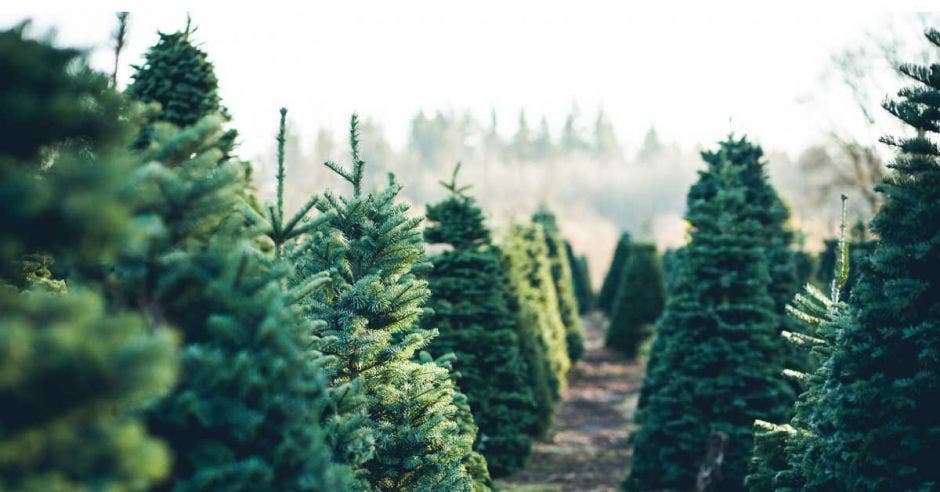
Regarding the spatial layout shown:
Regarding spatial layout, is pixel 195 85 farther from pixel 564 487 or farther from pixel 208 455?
pixel 564 487

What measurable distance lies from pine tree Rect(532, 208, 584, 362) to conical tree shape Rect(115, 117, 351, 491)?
1892 centimetres

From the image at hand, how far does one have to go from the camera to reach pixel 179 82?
8148 millimetres

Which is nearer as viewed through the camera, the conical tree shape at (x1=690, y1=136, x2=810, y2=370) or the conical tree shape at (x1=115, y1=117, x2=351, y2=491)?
the conical tree shape at (x1=115, y1=117, x2=351, y2=491)

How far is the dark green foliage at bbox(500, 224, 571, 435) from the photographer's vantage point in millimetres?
13602

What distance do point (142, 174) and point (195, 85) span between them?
6062mm

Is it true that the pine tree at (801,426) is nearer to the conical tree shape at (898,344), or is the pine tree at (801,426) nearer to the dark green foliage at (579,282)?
the conical tree shape at (898,344)

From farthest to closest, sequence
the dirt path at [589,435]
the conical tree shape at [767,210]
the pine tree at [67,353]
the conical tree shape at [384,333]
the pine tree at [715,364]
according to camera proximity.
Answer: the conical tree shape at [767,210] → the dirt path at [589,435] → the pine tree at [715,364] → the conical tree shape at [384,333] → the pine tree at [67,353]

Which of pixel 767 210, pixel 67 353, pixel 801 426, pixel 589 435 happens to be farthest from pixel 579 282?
pixel 67 353

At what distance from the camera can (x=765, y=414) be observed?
1008 cm

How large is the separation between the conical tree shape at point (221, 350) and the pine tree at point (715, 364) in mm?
7835

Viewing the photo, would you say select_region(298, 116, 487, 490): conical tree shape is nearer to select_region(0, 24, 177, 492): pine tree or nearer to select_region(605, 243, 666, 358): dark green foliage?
select_region(0, 24, 177, 492): pine tree

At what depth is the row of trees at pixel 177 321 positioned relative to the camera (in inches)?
87.0

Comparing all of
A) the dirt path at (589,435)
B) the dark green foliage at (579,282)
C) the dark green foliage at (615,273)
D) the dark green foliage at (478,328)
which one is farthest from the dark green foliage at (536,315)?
the dark green foliage at (579,282)

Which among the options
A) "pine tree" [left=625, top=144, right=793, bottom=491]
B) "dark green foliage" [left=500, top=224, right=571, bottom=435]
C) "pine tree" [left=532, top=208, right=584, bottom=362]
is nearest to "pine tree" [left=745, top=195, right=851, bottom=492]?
"pine tree" [left=625, top=144, right=793, bottom=491]
